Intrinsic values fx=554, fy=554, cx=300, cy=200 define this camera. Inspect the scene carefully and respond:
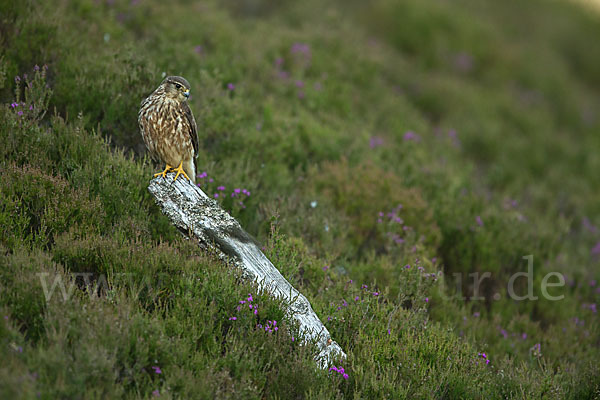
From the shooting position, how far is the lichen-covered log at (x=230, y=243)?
430 cm

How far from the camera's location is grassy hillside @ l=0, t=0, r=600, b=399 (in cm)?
372

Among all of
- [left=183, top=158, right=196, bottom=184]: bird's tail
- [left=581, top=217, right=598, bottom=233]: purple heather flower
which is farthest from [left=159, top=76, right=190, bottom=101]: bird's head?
[left=581, top=217, right=598, bottom=233]: purple heather flower

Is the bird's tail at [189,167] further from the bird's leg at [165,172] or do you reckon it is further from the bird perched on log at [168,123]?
the bird's leg at [165,172]

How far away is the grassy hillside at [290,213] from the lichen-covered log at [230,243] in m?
0.12

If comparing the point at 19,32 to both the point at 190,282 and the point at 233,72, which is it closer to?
the point at 233,72

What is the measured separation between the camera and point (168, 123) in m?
4.95

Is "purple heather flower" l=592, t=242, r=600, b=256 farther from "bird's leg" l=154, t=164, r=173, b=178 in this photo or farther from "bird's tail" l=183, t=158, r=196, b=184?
"bird's leg" l=154, t=164, r=173, b=178

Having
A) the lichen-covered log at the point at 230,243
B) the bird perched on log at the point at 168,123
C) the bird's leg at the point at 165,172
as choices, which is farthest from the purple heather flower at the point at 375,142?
the lichen-covered log at the point at 230,243

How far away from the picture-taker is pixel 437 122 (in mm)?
10891

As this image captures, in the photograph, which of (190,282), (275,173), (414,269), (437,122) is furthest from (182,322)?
(437,122)

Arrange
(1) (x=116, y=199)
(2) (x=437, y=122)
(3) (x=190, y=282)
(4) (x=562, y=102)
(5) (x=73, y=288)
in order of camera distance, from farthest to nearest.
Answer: (4) (x=562, y=102)
(2) (x=437, y=122)
(1) (x=116, y=199)
(3) (x=190, y=282)
(5) (x=73, y=288)

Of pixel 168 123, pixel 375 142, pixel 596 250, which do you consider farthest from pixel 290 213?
pixel 596 250

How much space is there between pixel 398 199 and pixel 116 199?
11.3 feet

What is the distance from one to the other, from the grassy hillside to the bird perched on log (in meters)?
0.38
